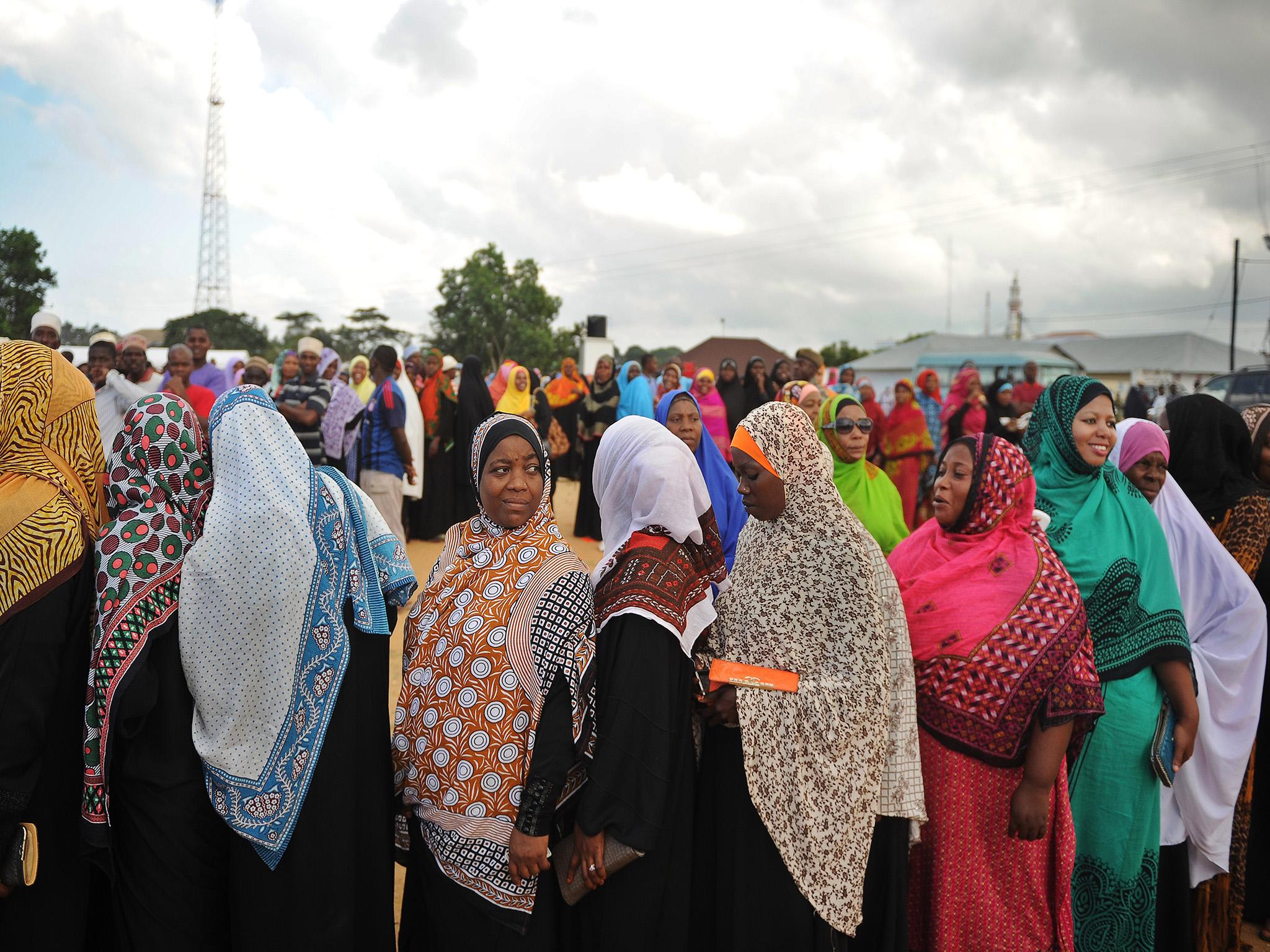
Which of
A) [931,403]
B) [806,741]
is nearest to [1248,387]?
[931,403]

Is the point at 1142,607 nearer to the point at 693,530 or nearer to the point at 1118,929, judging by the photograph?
the point at 1118,929

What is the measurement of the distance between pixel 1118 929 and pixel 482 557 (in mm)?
2387

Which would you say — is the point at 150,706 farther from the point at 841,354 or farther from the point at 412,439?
the point at 841,354

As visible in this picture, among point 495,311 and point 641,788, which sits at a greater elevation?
point 495,311

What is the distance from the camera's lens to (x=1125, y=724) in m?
2.74

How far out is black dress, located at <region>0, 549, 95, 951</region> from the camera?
2.00 meters

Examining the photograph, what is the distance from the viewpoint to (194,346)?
829 cm

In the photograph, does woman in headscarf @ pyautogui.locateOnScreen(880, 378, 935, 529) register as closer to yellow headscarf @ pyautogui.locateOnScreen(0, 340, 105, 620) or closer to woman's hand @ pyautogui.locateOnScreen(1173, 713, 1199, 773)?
woman's hand @ pyautogui.locateOnScreen(1173, 713, 1199, 773)

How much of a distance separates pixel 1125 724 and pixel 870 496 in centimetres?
194

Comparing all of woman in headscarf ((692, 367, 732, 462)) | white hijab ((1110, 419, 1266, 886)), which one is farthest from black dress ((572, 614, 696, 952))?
woman in headscarf ((692, 367, 732, 462))

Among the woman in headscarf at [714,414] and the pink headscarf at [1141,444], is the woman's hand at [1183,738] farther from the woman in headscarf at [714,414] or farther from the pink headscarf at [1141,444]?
the woman in headscarf at [714,414]

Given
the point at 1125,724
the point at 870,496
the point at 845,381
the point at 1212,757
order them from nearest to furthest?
1. the point at 1125,724
2. the point at 1212,757
3. the point at 870,496
4. the point at 845,381

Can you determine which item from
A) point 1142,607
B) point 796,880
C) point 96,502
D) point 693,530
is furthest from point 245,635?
point 1142,607

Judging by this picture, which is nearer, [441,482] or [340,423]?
[340,423]
